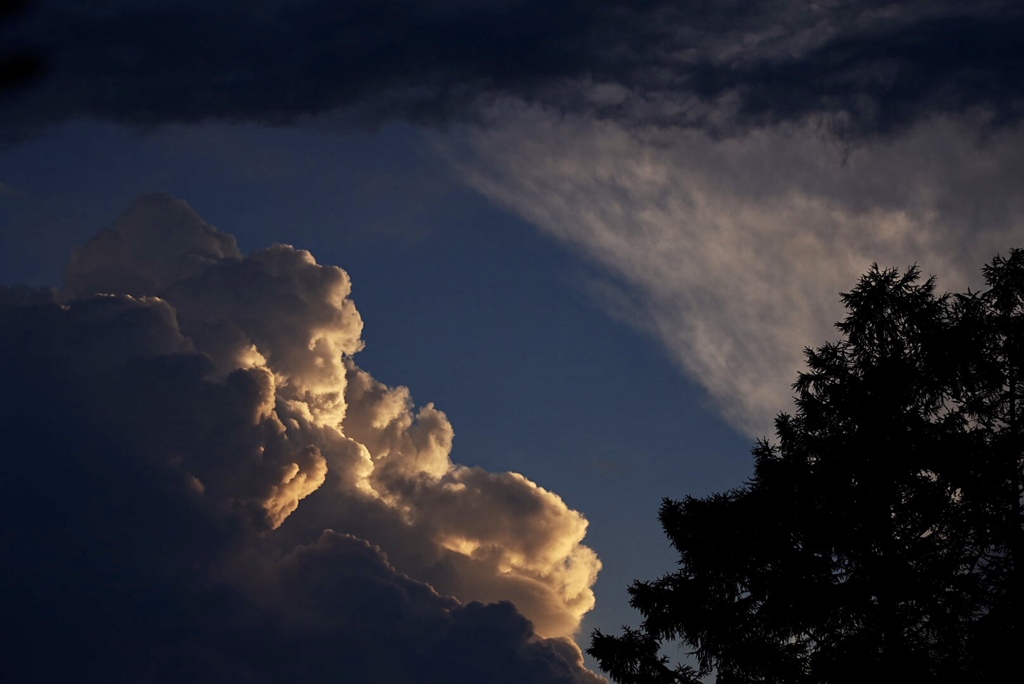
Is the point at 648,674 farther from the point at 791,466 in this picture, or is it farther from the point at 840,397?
the point at 840,397

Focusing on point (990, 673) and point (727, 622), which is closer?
point (990, 673)

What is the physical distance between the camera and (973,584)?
17844mm

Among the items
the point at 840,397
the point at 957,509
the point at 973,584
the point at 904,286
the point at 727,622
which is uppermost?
the point at 904,286

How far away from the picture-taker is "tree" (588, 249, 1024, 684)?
57.7ft

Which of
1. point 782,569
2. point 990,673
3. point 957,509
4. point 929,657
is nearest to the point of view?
point 990,673

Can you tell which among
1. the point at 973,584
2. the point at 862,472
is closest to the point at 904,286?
the point at 862,472

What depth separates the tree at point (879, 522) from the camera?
17.6 m

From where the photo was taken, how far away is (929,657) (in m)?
17.0

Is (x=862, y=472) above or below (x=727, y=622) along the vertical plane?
above

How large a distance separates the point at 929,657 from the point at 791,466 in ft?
16.0

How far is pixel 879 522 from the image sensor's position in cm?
1884

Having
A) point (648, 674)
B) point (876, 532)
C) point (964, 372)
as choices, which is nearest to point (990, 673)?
point (876, 532)

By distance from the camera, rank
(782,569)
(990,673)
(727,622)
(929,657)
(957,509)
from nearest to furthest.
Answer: (990,673), (929,657), (957,509), (782,569), (727,622)

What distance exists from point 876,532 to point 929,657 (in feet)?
8.61
